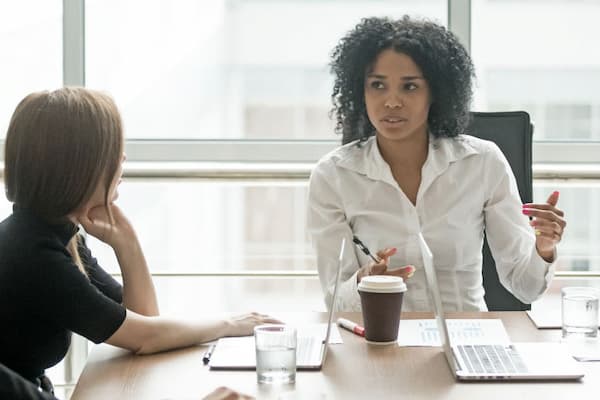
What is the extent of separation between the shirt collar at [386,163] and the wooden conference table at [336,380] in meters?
0.74

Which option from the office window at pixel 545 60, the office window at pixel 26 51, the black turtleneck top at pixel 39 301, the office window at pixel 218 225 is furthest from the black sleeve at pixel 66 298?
the office window at pixel 545 60

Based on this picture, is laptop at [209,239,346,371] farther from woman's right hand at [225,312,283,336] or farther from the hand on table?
the hand on table

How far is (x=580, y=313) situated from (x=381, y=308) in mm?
395

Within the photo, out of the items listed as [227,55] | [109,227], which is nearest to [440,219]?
[109,227]

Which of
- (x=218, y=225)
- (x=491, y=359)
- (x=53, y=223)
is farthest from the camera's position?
(x=218, y=225)

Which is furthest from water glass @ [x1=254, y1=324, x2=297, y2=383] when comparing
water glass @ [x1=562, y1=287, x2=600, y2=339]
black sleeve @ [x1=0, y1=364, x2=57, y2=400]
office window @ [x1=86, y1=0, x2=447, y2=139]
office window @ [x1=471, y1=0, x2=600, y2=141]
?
office window @ [x1=471, y1=0, x2=600, y2=141]

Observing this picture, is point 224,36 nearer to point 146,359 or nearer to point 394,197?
point 394,197

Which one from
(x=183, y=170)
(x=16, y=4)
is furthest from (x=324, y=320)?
(x=16, y=4)

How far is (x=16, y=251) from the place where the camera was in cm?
172

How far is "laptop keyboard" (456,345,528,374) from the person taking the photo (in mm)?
1617

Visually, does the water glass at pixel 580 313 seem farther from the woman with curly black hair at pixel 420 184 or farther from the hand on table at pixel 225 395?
the hand on table at pixel 225 395

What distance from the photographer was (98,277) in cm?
208

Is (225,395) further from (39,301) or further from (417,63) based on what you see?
(417,63)

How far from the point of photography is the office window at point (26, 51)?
3.48m
